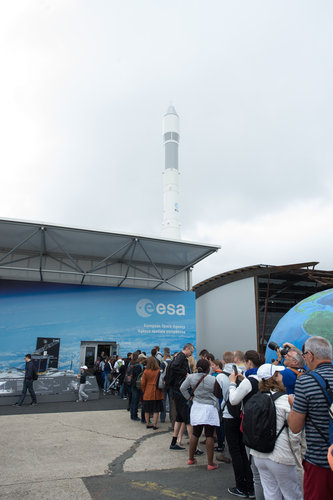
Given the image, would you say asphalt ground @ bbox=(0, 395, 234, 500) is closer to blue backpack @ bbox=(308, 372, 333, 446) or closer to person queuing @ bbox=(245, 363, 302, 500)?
person queuing @ bbox=(245, 363, 302, 500)

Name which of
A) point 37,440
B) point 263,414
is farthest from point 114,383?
point 263,414

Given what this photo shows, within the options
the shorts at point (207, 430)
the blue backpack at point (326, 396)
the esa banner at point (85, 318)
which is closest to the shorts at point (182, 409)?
the shorts at point (207, 430)

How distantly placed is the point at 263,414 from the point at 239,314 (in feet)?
67.4

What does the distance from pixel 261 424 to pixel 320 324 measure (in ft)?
11.0

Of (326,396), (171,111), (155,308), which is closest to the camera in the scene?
(326,396)

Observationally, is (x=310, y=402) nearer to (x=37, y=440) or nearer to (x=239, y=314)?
(x=37, y=440)

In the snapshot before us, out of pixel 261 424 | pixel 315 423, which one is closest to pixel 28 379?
pixel 261 424

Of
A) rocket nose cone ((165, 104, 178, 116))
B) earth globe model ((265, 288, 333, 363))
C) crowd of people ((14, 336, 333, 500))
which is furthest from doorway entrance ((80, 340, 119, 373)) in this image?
rocket nose cone ((165, 104, 178, 116))

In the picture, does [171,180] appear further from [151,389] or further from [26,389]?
[151,389]

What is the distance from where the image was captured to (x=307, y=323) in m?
5.93

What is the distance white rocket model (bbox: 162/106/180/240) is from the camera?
89.6 ft

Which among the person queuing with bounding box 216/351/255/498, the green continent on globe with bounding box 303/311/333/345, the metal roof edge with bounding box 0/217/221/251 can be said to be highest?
the metal roof edge with bounding box 0/217/221/251

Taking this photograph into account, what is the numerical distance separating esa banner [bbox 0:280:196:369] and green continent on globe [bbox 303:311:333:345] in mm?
12961

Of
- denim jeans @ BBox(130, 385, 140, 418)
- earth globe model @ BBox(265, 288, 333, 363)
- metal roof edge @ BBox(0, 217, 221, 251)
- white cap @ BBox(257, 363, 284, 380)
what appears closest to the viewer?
white cap @ BBox(257, 363, 284, 380)
